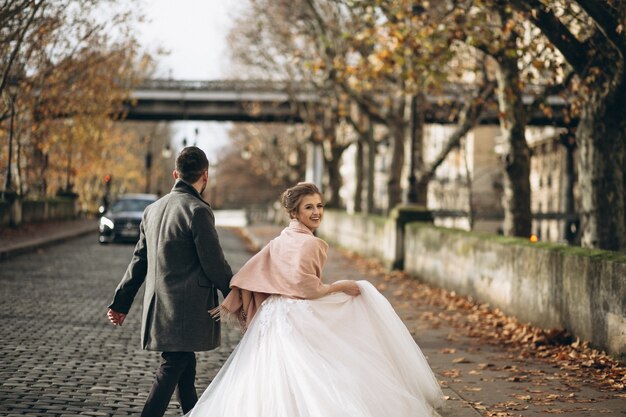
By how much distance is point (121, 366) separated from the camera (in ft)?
31.3

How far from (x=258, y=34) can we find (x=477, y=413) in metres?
32.7

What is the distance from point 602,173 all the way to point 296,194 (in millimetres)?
8962

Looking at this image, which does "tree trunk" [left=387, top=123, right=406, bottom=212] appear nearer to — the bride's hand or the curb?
the curb

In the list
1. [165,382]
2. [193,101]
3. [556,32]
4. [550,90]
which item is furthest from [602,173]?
[193,101]

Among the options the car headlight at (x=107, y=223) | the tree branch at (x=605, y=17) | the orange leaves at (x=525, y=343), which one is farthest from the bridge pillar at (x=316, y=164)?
the tree branch at (x=605, y=17)

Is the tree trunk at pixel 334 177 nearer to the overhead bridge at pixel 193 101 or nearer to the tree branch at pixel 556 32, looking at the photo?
the overhead bridge at pixel 193 101

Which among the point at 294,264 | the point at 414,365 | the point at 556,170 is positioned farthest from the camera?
the point at 556,170

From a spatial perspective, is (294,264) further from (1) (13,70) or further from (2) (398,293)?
(1) (13,70)

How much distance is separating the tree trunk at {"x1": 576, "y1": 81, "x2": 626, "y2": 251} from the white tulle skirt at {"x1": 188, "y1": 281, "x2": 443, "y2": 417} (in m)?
8.45

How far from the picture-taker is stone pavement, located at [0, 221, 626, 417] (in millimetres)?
7586

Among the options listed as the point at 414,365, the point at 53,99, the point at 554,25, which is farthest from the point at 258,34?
the point at 414,365

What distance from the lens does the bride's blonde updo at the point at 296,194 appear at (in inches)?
241

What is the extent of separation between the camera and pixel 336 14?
102 ft

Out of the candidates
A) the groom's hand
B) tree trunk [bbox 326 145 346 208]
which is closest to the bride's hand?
the groom's hand
